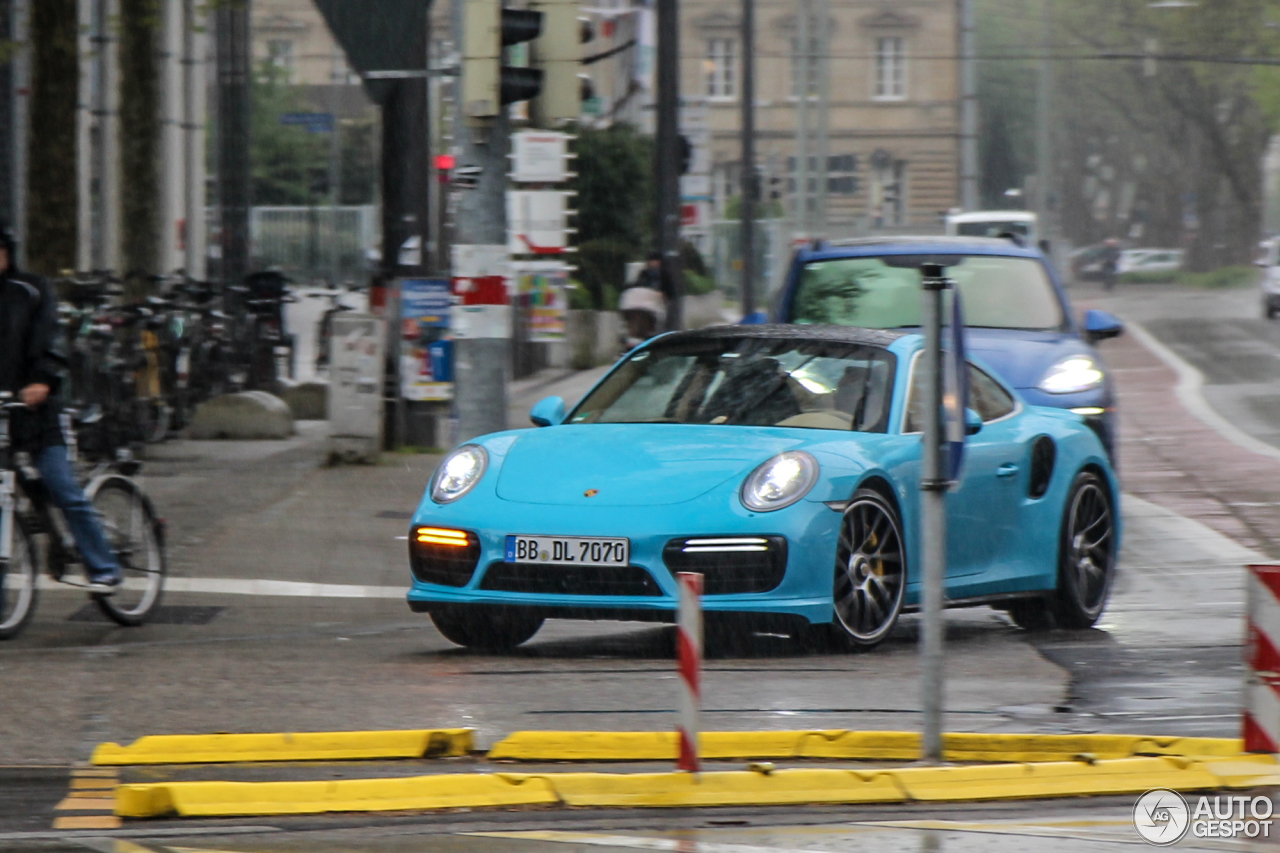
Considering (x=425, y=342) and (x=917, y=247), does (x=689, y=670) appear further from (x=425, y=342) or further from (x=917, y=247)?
(x=425, y=342)

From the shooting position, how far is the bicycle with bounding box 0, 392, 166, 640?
871 centimetres

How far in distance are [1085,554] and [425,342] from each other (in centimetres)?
855

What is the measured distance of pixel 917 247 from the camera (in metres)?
14.1

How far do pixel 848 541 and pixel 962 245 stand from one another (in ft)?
21.1

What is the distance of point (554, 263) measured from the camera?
59.5 ft

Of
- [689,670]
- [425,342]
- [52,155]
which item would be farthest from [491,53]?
[52,155]

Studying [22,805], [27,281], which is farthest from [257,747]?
[27,281]

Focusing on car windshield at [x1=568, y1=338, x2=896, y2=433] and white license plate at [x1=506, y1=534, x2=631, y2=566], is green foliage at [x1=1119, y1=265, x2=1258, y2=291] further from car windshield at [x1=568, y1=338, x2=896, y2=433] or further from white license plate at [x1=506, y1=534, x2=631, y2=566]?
white license plate at [x1=506, y1=534, x2=631, y2=566]

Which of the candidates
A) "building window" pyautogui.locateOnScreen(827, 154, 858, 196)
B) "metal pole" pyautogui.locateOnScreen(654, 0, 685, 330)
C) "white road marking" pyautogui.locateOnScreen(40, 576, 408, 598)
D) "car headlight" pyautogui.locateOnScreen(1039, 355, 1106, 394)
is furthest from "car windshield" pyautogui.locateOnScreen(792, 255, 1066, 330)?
"building window" pyautogui.locateOnScreen(827, 154, 858, 196)

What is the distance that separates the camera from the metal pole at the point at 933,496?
19.9 feet

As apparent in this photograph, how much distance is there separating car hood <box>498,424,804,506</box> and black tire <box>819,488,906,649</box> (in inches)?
15.1

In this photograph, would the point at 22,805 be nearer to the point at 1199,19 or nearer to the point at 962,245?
the point at 962,245

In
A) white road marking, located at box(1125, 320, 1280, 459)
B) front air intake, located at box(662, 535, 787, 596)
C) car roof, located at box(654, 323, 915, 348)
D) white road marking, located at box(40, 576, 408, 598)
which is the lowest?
white road marking, located at box(1125, 320, 1280, 459)

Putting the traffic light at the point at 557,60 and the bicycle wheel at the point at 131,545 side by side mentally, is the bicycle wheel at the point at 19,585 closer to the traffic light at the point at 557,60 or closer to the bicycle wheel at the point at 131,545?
the bicycle wheel at the point at 131,545
